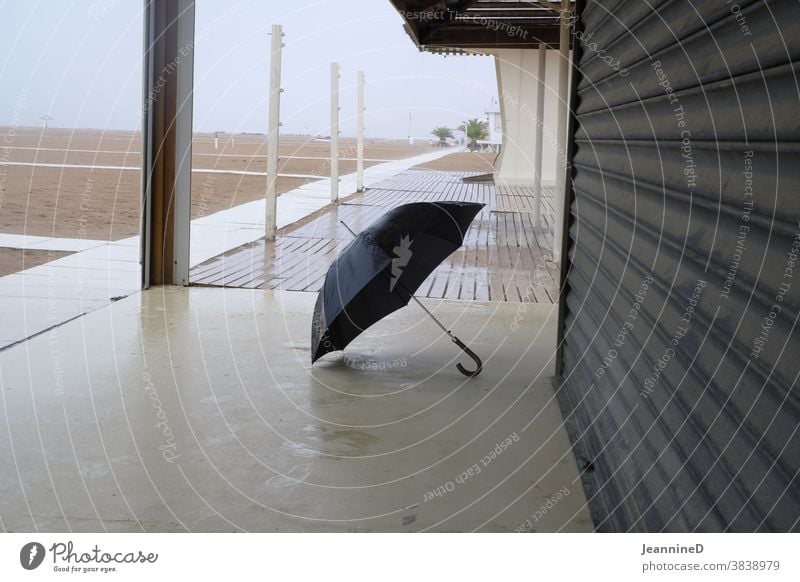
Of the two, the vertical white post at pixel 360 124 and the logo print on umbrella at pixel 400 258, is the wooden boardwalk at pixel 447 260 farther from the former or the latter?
the vertical white post at pixel 360 124

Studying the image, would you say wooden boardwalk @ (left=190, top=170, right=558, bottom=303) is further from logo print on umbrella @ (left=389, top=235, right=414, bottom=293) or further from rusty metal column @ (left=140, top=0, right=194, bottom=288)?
logo print on umbrella @ (left=389, top=235, right=414, bottom=293)

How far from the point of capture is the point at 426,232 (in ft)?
14.3

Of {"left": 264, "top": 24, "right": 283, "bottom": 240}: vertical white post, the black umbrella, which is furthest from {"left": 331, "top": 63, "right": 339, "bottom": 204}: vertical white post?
the black umbrella

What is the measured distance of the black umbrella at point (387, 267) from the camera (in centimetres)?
423

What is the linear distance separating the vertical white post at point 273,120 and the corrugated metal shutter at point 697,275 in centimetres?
604

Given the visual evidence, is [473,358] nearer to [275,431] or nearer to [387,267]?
[387,267]

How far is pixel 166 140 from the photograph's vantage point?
6.69m

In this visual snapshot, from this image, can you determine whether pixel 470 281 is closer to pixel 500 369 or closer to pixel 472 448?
pixel 500 369

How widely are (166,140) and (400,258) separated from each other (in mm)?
3068
